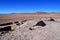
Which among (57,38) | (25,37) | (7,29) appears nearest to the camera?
(57,38)

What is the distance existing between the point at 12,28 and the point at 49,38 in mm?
6268

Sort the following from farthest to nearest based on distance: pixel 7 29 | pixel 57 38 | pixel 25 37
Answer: pixel 7 29, pixel 25 37, pixel 57 38

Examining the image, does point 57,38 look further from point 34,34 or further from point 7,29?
point 7,29

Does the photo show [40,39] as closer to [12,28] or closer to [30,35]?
[30,35]

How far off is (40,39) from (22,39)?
1417mm

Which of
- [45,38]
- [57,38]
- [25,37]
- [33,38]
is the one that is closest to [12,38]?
[25,37]

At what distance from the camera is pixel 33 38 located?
1077 cm

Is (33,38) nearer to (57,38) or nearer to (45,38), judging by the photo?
(45,38)

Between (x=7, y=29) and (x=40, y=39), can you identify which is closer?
(x=40, y=39)

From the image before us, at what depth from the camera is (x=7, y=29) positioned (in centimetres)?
1537

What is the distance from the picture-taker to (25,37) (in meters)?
11.2

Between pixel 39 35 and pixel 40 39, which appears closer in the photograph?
pixel 40 39

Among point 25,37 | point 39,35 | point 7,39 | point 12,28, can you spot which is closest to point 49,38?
point 39,35

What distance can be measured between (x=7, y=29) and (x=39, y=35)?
5.15 meters
